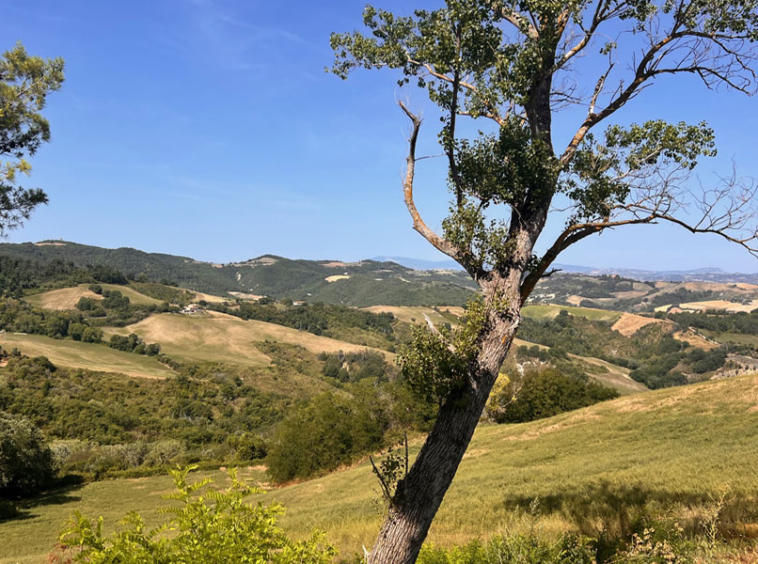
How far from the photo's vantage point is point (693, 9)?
20.4 feet

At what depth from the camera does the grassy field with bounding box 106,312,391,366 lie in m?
136

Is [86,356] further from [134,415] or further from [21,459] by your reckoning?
[21,459]

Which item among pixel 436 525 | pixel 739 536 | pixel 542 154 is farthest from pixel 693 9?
pixel 436 525

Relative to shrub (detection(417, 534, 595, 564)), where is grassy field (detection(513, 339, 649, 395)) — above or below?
below

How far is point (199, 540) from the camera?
13.0 ft

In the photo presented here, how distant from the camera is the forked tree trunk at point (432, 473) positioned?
520 cm

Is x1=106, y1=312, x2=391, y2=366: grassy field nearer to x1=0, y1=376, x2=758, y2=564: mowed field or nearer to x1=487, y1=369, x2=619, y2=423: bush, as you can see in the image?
x1=0, y1=376, x2=758, y2=564: mowed field

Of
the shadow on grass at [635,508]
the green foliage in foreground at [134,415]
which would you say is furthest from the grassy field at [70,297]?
the shadow on grass at [635,508]

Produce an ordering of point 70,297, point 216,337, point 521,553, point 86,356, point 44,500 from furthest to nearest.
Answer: point 70,297 < point 216,337 < point 86,356 < point 44,500 < point 521,553

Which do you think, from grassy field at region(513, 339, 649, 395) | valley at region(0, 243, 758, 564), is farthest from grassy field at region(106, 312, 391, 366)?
grassy field at region(513, 339, 649, 395)

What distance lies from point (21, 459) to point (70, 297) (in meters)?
158

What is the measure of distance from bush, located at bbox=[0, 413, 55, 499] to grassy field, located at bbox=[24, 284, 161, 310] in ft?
471

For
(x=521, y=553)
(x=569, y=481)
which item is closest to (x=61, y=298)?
(x=569, y=481)

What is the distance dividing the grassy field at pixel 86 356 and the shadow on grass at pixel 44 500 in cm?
5953
